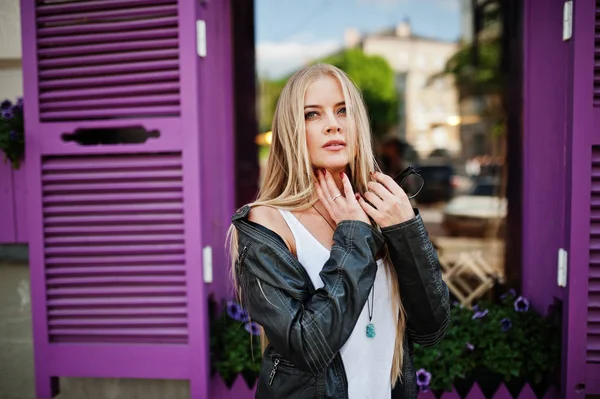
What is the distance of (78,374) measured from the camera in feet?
7.37

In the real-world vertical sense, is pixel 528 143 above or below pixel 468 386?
above

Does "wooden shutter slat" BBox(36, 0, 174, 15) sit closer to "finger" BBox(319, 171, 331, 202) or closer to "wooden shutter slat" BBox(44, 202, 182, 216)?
"wooden shutter slat" BBox(44, 202, 182, 216)

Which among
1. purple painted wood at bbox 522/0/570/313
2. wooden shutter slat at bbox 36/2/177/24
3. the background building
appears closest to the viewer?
wooden shutter slat at bbox 36/2/177/24

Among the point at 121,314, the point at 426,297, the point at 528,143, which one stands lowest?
the point at 121,314

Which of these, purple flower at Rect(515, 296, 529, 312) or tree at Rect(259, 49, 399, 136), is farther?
tree at Rect(259, 49, 399, 136)

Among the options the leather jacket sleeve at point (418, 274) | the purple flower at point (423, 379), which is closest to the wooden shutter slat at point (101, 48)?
the leather jacket sleeve at point (418, 274)

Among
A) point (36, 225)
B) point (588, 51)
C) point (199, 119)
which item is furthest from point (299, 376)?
point (588, 51)

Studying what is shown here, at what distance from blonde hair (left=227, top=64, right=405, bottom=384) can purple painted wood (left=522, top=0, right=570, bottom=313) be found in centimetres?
146

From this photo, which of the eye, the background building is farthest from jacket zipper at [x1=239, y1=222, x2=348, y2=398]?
the background building

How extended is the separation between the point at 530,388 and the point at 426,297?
54.9 inches

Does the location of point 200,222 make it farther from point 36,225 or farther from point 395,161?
point 395,161

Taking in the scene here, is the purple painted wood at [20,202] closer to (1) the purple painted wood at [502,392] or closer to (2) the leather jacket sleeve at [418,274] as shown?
(2) the leather jacket sleeve at [418,274]

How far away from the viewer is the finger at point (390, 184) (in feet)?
4.07

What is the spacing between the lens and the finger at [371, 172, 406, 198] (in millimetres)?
1239
